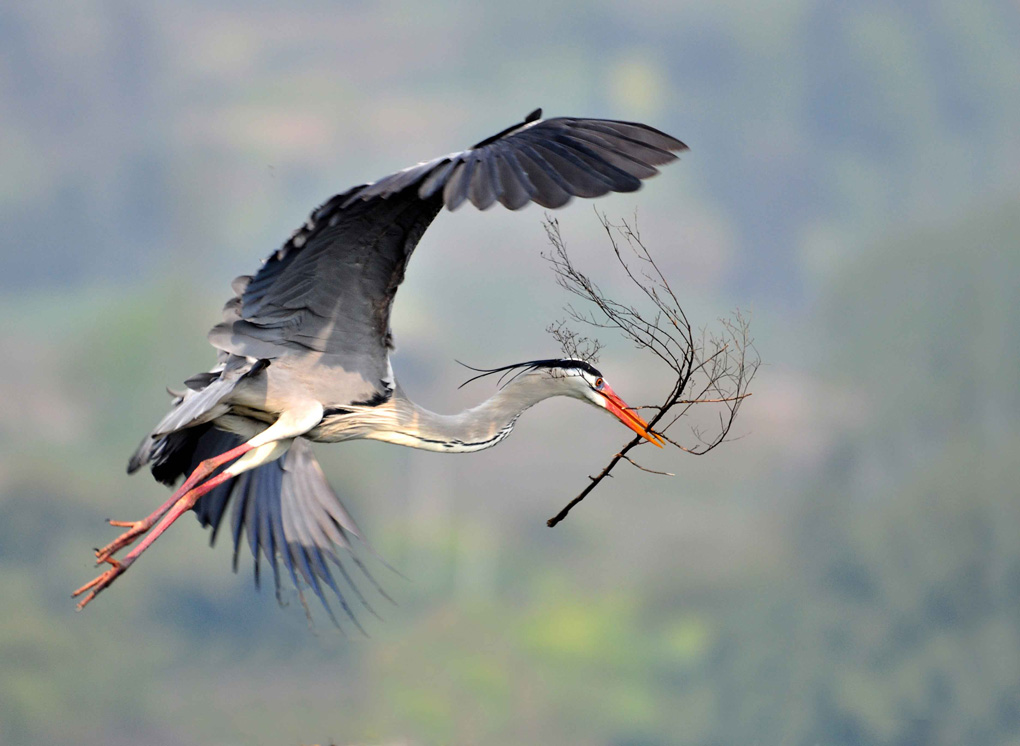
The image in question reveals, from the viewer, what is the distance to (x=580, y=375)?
5.17 m

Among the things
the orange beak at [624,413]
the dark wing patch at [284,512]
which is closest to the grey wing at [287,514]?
the dark wing patch at [284,512]

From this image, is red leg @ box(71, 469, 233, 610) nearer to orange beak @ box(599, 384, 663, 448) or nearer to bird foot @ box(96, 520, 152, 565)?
bird foot @ box(96, 520, 152, 565)

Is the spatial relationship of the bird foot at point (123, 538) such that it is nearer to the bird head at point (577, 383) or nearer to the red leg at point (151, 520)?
the red leg at point (151, 520)

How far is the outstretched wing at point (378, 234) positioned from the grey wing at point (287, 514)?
795mm

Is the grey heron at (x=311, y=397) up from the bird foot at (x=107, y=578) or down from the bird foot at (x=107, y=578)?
up

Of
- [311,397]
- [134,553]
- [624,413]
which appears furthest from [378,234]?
[134,553]

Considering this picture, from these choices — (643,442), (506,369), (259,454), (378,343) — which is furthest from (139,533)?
(643,442)

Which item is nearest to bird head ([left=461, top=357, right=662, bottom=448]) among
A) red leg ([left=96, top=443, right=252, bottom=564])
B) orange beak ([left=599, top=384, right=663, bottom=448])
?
orange beak ([left=599, top=384, right=663, bottom=448])

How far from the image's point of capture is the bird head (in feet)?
16.7

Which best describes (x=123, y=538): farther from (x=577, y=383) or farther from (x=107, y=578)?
(x=577, y=383)

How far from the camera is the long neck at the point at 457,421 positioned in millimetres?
5250

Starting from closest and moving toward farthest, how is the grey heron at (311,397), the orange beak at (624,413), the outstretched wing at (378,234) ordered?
the outstretched wing at (378,234), the grey heron at (311,397), the orange beak at (624,413)

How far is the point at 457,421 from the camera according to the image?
5.33m

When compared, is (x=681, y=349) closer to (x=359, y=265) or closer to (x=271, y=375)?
(x=359, y=265)
